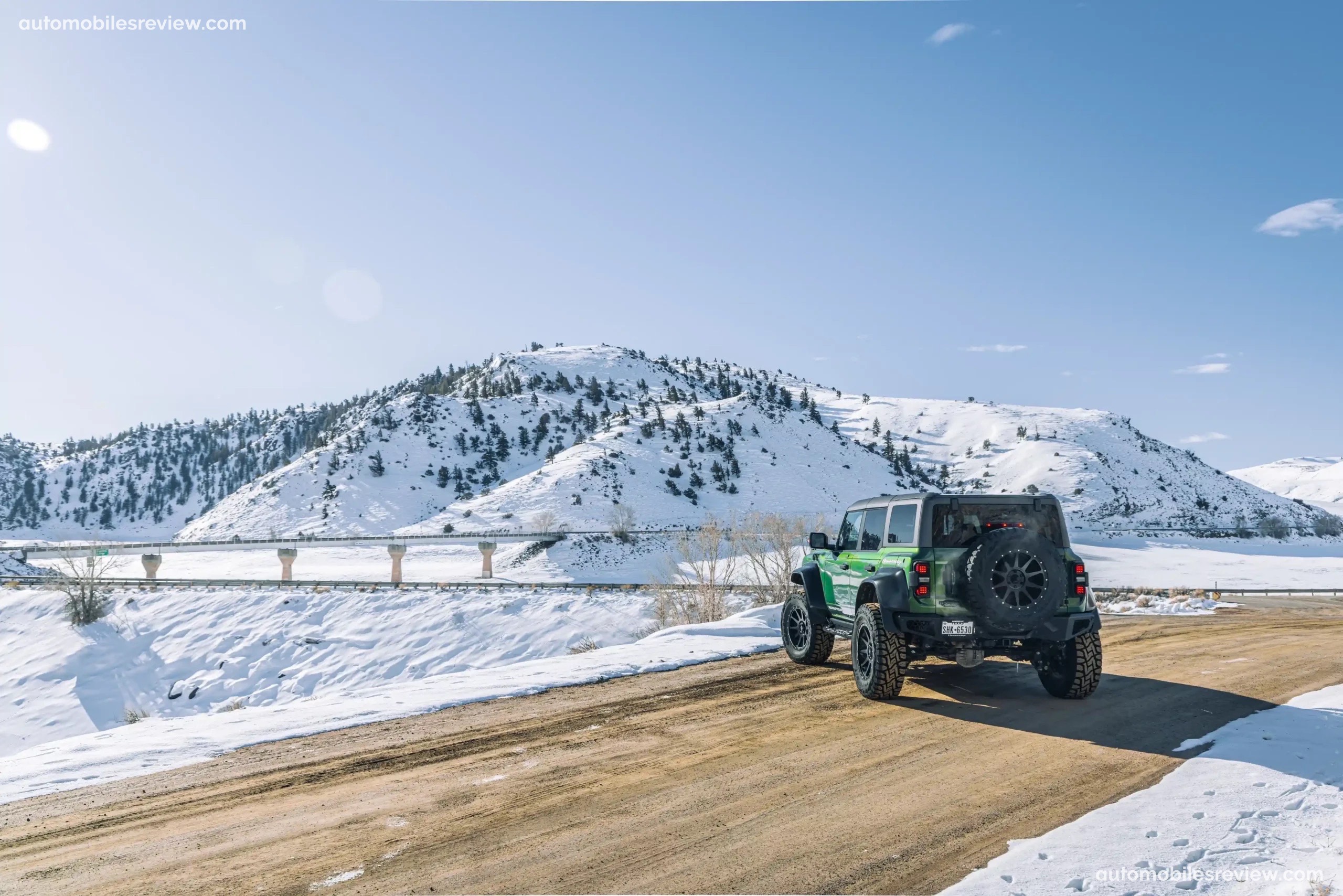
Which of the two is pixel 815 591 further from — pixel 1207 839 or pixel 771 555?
pixel 771 555

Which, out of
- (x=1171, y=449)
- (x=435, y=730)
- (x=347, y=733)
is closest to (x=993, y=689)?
(x=435, y=730)

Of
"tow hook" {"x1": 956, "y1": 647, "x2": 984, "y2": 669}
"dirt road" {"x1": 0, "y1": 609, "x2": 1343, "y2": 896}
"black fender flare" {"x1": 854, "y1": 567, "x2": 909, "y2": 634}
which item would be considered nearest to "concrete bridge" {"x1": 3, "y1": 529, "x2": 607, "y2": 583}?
"black fender flare" {"x1": 854, "y1": 567, "x2": 909, "y2": 634}

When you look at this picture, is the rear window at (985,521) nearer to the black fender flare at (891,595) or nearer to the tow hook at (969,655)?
the black fender flare at (891,595)

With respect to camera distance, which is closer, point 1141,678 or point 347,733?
point 347,733

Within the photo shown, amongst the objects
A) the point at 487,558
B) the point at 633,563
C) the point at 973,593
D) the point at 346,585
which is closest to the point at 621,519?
the point at 633,563

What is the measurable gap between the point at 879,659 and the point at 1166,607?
794 inches

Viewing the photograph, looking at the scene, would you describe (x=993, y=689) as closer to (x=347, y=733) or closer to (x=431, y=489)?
(x=347, y=733)

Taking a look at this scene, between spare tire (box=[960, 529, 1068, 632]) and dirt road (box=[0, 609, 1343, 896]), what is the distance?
1.20 meters

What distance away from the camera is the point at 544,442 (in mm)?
140375

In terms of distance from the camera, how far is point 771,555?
202ft

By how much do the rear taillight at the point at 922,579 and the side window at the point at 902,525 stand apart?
38cm

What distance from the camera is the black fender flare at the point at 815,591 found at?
39.0 ft

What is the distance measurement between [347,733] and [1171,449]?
191 meters

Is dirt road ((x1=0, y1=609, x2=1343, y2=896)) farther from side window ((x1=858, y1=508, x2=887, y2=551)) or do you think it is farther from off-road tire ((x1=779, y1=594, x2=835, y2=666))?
side window ((x1=858, y1=508, x2=887, y2=551))
